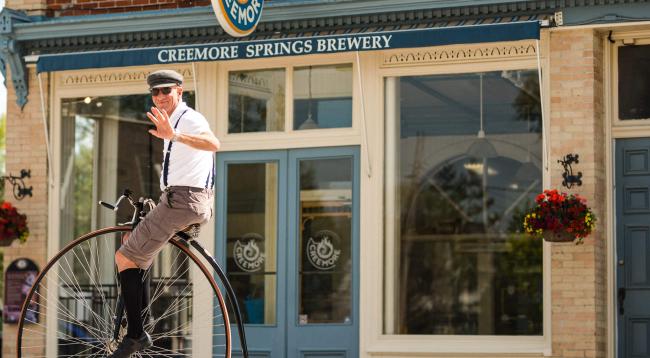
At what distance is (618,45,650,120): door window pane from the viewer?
12305 mm

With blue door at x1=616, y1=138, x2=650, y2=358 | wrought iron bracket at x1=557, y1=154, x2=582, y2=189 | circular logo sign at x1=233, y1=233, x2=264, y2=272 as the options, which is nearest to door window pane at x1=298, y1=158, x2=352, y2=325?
circular logo sign at x1=233, y1=233, x2=264, y2=272

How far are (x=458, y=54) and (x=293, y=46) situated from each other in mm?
1674

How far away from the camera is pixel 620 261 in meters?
12.2

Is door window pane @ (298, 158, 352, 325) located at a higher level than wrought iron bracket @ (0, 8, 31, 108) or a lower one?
lower

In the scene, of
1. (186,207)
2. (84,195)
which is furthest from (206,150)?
(84,195)

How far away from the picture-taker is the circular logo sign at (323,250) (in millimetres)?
→ 12906

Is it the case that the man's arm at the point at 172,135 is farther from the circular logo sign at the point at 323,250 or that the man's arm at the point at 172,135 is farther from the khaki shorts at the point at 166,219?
the circular logo sign at the point at 323,250

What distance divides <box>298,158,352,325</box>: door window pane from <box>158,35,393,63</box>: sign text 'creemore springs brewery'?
1.20 meters

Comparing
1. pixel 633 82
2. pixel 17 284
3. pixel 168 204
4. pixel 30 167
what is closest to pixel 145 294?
pixel 168 204

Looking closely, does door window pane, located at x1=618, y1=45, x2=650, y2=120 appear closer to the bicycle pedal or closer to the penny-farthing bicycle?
the penny-farthing bicycle

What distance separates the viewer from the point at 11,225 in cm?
1357

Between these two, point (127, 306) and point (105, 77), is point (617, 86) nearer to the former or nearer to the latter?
point (105, 77)

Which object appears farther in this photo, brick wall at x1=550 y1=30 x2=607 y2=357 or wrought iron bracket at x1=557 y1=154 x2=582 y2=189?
wrought iron bracket at x1=557 y1=154 x2=582 y2=189

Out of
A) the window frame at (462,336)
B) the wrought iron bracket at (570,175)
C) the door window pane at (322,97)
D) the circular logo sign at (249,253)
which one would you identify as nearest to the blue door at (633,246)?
the wrought iron bracket at (570,175)
